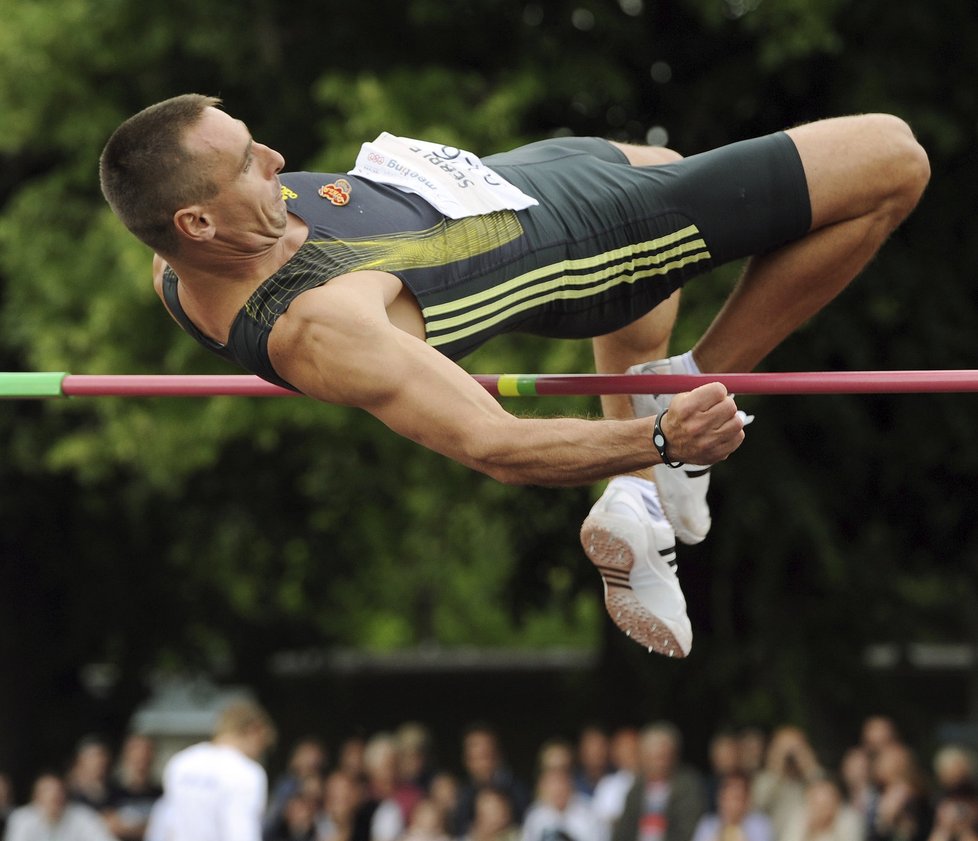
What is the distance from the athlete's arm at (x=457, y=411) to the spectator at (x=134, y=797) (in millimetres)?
7136

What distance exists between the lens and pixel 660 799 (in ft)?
28.8

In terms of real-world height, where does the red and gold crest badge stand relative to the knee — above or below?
below

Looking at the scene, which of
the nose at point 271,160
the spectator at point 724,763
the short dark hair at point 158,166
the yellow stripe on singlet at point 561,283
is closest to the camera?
the short dark hair at point 158,166

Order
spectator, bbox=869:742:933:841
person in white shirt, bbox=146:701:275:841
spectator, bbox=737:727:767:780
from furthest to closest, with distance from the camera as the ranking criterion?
spectator, bbox=737:727:767:780, spectator, bbox=869:742:933:841, person in white shirt, bbox=146:701:275:841

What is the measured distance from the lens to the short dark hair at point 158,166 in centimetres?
358

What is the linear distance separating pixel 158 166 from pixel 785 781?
20.4ft

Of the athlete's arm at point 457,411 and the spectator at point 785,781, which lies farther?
the spectator at point 785,781

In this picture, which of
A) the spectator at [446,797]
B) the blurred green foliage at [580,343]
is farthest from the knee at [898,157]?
the spectator at [446,797]

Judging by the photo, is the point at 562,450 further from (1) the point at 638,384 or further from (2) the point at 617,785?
(2) the point at 617,785

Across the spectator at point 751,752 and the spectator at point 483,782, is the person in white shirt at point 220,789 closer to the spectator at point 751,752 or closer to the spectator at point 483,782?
the spectator at point 483,782

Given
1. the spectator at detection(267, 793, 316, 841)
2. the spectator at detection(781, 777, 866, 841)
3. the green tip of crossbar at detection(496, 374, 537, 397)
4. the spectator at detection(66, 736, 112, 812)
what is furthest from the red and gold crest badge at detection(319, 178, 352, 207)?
the spectator at detection(66, 736, 112, 812)

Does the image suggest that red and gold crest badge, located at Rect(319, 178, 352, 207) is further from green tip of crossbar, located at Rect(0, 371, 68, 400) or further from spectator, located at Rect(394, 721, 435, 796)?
spectator, located at Rect(394, 721, 435, 796)

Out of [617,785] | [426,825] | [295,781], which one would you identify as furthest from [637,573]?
[295,781]

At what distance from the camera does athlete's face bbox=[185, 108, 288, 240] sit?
3602mm
